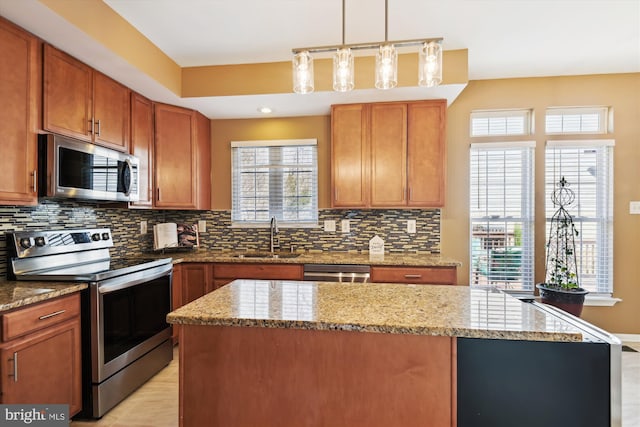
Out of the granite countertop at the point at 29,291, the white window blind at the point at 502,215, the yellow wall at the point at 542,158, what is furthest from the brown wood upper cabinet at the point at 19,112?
the white window blind at the point at 502,215

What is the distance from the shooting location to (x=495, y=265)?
339 cm

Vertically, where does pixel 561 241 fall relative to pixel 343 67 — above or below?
below

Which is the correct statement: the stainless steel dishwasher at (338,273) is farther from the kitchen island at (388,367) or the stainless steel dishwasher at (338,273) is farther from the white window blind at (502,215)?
the kitchen island at (388,367)

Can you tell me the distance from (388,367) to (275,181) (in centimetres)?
269

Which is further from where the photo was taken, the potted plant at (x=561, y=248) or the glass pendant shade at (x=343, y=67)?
the potted plant at (x=561, y=248)

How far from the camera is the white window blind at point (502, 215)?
11.0 feet

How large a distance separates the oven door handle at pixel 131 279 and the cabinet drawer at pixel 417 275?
68.7 inches

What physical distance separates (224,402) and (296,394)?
0.96 ft

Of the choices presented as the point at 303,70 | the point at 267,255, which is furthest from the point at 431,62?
the point at 267,255

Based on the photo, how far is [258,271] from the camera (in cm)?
304

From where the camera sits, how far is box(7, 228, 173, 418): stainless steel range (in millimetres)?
1994

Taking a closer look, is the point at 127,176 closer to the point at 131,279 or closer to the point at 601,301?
the point at 131,279

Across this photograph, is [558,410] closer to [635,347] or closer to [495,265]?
[495,265]

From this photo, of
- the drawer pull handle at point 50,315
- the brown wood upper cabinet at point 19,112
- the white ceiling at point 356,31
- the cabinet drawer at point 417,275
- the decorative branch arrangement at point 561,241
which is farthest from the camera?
the decorative branch arrangement at point 561,241
